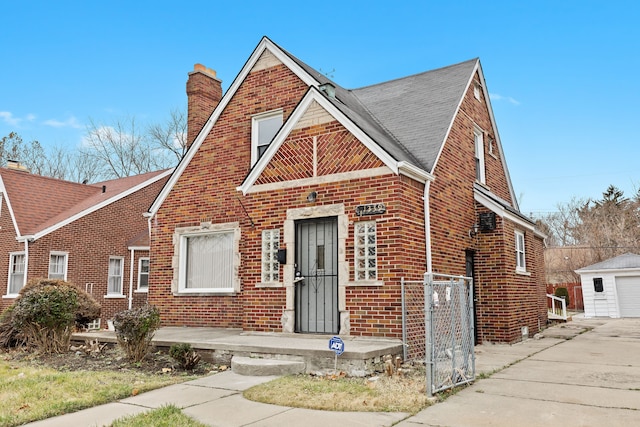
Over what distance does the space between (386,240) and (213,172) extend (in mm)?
6040

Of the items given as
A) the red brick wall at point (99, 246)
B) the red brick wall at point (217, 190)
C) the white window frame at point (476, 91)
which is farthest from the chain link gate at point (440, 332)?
the red brick wall at point (99, 246)

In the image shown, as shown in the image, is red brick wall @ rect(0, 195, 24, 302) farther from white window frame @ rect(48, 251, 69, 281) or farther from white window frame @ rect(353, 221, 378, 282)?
white window frame @ rect(353, 221, 378, 282)

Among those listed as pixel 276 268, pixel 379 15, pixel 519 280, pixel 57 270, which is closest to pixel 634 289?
pixel 519 280

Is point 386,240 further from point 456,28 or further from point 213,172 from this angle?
point 456,28

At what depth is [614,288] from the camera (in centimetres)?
2562

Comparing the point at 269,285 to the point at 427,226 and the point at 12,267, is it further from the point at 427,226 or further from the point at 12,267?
the point at 12,267

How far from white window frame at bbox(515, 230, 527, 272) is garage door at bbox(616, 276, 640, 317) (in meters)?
15.6

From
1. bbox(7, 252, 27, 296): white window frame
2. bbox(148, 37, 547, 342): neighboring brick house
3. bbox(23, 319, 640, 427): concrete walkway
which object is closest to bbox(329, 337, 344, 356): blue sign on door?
bbox(23, 319, 640, 427): concrete walkway

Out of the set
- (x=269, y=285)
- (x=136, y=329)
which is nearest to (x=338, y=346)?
(x=269, y=285)

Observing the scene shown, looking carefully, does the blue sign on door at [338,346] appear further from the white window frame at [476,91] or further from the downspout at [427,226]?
the white window frame at [476,91]

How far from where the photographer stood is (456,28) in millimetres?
14250

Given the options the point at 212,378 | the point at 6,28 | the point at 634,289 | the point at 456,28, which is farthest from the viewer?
the point at 634,289

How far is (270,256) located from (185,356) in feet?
9.19

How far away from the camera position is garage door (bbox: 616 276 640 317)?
82.4ft
